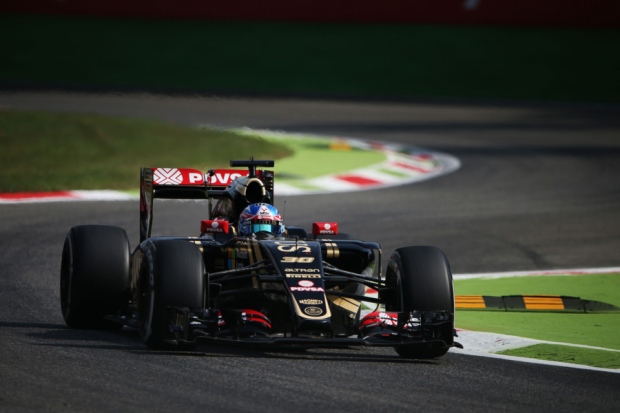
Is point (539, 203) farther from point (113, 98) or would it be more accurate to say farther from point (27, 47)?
point (27, 47)

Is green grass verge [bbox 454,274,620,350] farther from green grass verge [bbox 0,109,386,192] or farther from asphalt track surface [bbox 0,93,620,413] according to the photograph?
green grass verge [bbox 0,109,386,192]

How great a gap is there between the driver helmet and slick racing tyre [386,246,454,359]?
117cm

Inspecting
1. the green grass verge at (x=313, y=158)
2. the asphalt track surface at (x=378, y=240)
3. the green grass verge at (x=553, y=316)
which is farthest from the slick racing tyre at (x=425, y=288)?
the green grass verge at (x=313, y=158)

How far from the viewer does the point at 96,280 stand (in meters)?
9.60

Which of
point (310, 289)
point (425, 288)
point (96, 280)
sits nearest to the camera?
point (310, 289)

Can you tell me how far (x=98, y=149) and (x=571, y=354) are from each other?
14.0 metres

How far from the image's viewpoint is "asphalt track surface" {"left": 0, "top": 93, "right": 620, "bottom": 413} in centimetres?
741

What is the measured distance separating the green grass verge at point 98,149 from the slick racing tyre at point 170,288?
30.8 ft

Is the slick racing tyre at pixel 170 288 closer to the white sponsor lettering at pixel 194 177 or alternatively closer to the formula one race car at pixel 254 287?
the formula one race car at pixel 254 287

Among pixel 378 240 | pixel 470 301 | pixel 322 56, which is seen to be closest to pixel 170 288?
pixel 470 301

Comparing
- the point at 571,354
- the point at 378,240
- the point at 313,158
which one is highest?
the point at 313,158

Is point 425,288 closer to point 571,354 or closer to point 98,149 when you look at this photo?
point 571,354

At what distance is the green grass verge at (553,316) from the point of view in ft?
33.0

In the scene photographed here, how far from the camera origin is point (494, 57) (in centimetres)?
3300
